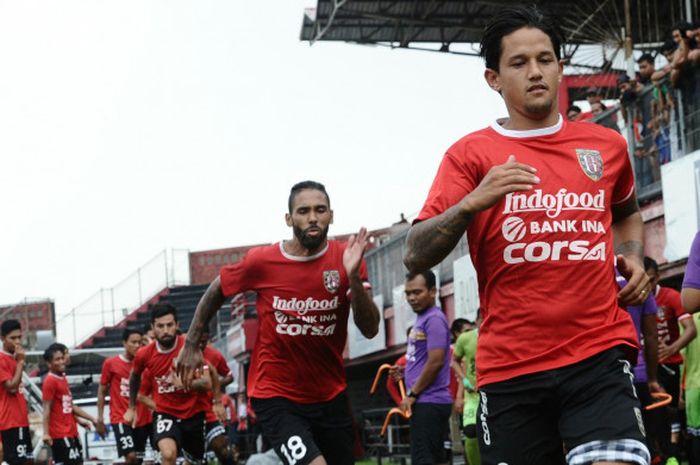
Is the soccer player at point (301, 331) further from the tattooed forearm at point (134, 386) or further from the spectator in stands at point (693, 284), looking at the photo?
the tattooed forearm at point (134, 386)

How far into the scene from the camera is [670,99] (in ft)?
49.8

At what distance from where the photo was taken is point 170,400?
47.5ft

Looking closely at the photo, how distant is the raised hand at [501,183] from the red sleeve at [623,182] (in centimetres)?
75

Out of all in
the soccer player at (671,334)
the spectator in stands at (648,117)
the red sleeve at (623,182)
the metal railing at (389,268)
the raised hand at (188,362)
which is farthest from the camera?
the metal railing at (389,268)

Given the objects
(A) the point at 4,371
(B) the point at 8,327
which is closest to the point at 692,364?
(B) the point at 8,327

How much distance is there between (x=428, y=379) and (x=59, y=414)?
8358 millimetres

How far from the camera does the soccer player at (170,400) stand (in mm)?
14297

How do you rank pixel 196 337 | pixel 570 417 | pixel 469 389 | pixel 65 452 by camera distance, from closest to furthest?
pixel 570 417, pixel 196 337, pixel 469 389, pixel 65 452

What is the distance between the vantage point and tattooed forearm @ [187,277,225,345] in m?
8.78

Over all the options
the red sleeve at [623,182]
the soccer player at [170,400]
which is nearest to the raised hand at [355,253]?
the red sleeve at [623,182]

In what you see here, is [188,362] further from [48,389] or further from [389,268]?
[389,268]

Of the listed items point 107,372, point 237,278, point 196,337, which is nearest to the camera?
point 196,337

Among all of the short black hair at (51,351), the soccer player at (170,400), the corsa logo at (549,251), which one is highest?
the corsa logo at (549,251)

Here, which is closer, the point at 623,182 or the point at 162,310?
the point at 623,182
